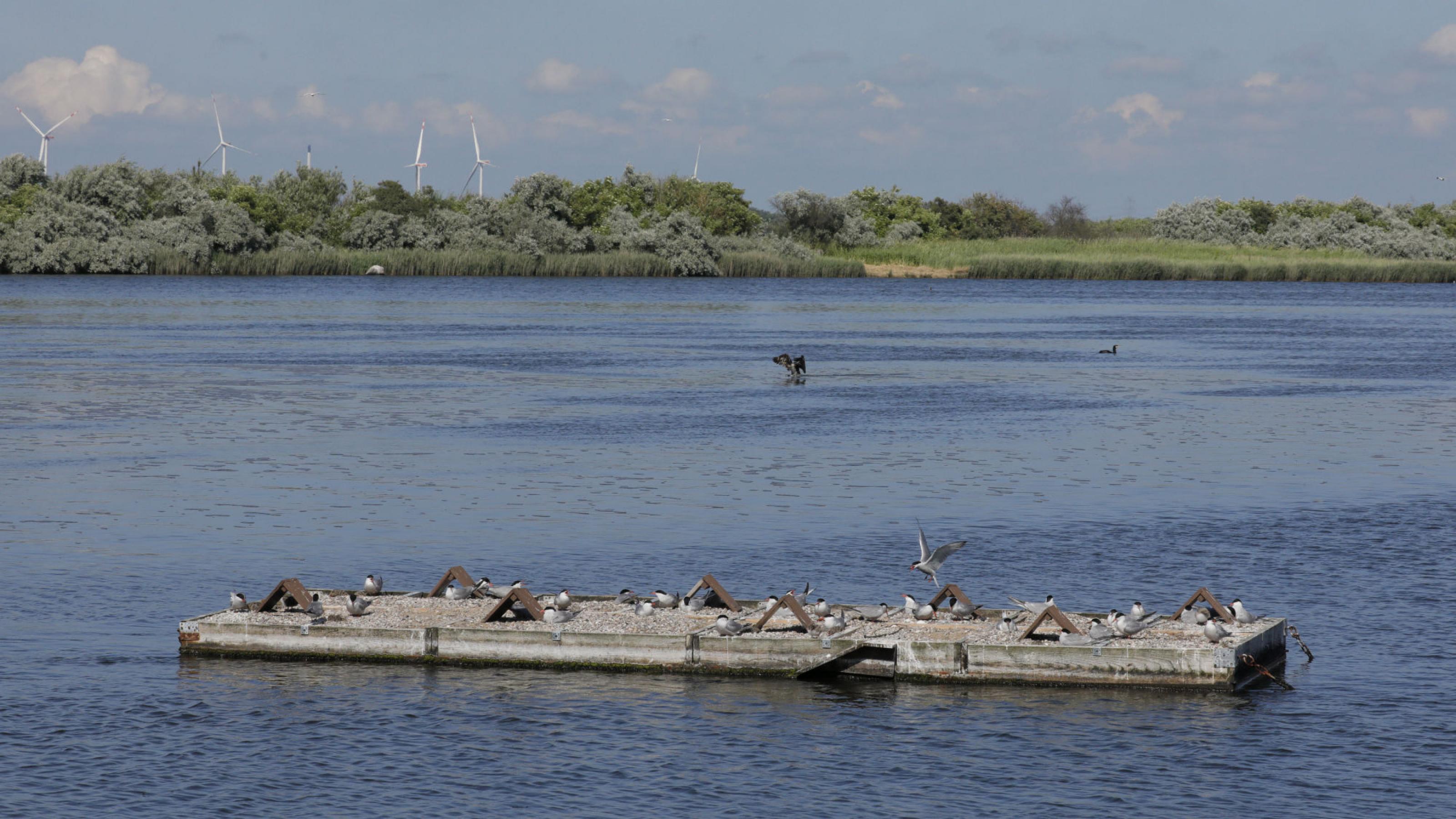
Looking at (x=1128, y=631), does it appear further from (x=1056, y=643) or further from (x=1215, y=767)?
(x=1215, y=767)

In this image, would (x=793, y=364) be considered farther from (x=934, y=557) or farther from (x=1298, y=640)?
(x=1298, y=640)

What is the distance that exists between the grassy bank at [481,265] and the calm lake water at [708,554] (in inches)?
3365

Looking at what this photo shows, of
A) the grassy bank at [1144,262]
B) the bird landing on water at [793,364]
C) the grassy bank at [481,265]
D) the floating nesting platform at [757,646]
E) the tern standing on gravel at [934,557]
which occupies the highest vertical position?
the grassy bank at [1144,262]

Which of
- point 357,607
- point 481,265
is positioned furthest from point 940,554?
point 481,265

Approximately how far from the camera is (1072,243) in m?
176

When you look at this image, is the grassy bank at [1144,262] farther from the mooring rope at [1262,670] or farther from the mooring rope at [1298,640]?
the mooring rope at [1262,670]

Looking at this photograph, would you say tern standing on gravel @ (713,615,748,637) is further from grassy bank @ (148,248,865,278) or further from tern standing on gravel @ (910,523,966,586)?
grassy bank @ (148,248,865,278)

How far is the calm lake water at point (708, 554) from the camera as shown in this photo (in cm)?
1716

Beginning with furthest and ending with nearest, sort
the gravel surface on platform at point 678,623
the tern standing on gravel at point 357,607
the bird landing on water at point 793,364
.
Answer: the bird landing on water at point 793,364 → the tern standing on gravel at point 357,607 → the gravel surface on platform at point 678,623

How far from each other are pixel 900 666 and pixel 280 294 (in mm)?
113479

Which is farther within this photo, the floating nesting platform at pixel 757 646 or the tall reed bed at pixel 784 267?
the tall reed bed at pixel 784 267

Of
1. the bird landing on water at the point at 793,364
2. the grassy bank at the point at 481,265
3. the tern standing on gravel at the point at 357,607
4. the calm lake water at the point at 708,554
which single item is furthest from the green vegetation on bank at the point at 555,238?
the tern standing on gravel at the point at 357,607

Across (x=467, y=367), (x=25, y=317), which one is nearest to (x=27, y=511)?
(x=467, y=367)

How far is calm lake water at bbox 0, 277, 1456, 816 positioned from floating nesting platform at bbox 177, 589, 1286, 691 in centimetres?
28
